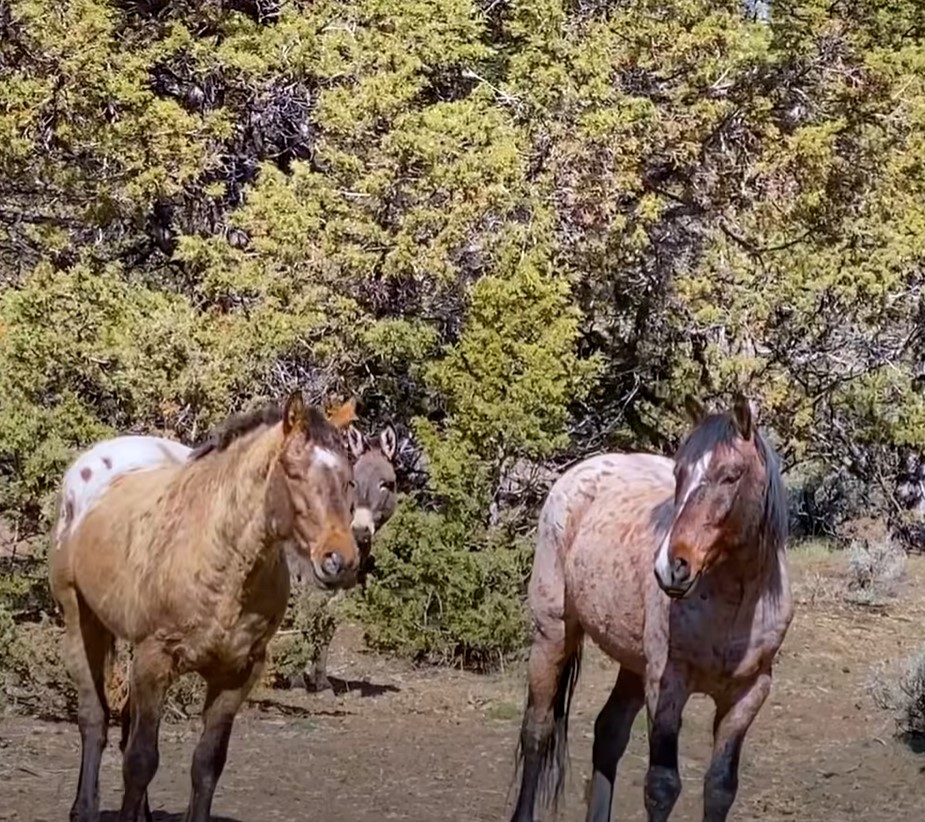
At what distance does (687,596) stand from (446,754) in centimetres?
354

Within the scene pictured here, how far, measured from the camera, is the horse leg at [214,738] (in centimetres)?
609

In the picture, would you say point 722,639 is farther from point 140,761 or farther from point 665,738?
point 140,761

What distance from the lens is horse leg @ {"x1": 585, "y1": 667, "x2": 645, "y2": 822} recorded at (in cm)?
691

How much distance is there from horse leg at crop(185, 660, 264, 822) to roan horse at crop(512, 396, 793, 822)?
1393mm

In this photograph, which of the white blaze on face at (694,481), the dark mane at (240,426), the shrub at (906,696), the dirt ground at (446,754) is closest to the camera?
the white blaze on face at (694,481)

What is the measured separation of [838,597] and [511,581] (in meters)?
3.91

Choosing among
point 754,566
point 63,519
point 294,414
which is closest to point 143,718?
point 294,414

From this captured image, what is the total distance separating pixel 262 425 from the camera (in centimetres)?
614

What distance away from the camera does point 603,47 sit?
1242 cm

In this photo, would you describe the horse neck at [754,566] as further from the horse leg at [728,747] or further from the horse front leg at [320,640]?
the horse front leg at [320,640]

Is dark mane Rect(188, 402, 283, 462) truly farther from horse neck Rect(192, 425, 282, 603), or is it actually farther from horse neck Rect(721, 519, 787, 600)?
horse neck Rect(721, 519, 787, 600)

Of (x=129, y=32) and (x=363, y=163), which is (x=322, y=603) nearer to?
(x=363, y=163)

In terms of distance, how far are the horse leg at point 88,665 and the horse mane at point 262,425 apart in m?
0.98

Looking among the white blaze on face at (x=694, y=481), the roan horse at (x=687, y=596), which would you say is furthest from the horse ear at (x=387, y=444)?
the white blaze on face at (x=694, y=481)
